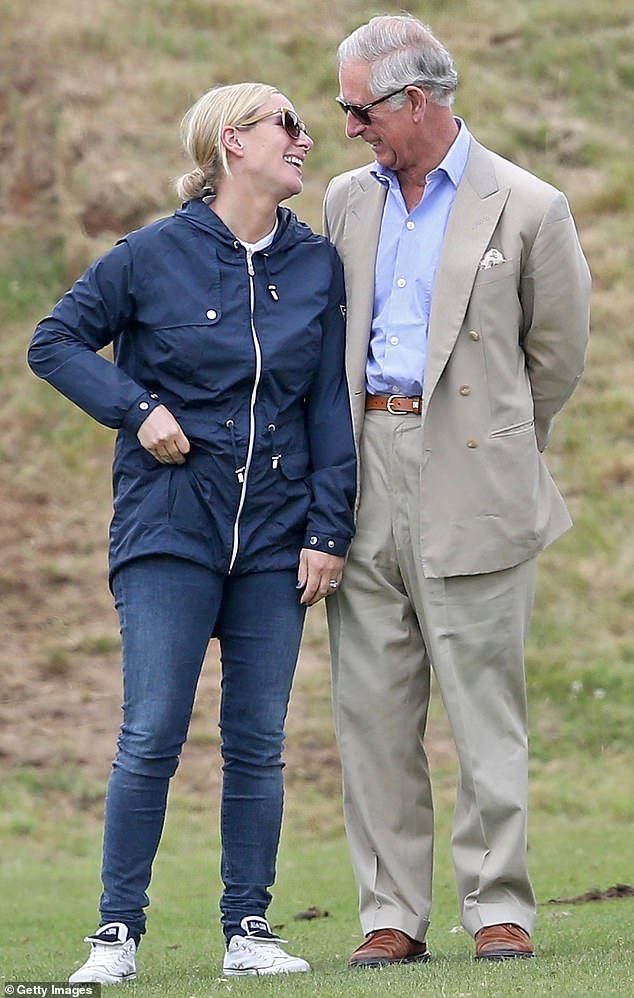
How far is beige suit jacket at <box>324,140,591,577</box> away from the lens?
461cm

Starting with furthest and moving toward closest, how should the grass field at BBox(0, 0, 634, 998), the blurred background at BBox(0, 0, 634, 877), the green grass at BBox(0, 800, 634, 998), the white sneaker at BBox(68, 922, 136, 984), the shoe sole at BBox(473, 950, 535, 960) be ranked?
the blurred background at BBox(0, 0, 634, 877) < the grass field at BBox(0, 0, 634, 998) < the shoe sole at BBox(473, 950, 535, 960) < the white sneaker at BBox(68, 922, 136, 984) < the green grass at BBox(0, 800, 634, 998)

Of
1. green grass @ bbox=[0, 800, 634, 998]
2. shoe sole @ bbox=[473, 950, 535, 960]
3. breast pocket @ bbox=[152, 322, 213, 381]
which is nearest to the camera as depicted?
green grass @ bbox=[0, 800, 634, 998]

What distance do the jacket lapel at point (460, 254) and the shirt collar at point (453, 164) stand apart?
1.0 inches

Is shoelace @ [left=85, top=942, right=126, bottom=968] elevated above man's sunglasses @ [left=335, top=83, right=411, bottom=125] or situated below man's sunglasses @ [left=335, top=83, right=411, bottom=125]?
below

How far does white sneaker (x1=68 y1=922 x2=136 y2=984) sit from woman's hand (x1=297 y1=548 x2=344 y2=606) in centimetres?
99

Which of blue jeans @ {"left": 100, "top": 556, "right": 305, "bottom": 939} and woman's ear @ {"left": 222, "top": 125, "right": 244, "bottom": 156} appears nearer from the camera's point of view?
blue jeans @ {"left": 100, "top": 556, "right": 305, "bottom": 939}

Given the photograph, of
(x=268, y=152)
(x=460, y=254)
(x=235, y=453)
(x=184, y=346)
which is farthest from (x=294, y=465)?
(x=268, y=152)

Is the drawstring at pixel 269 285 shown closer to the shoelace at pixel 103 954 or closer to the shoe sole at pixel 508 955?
the shoelace at pixel 103 954

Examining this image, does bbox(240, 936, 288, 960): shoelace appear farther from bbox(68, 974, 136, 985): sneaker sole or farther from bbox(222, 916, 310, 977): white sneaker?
bbox(68, 974, 136, 985): sneaker sole

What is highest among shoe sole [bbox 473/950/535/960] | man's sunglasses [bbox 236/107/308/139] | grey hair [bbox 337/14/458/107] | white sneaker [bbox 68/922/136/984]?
grey hair [bbox 337/14/458/107]

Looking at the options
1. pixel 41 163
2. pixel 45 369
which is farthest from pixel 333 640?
pixel 41 163

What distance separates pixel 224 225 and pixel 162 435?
62 centimetres

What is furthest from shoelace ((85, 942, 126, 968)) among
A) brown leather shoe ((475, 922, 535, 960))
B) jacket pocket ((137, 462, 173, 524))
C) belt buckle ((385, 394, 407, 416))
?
belt buckle ((385, 394, 407, 416))

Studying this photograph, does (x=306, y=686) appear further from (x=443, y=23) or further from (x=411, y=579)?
(x=443, y=23)
